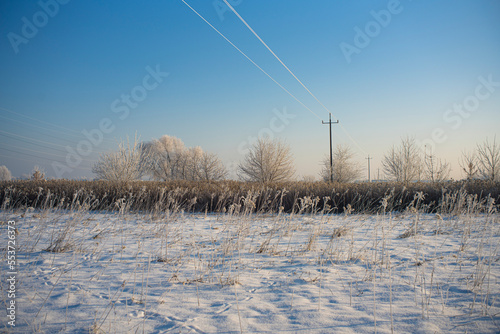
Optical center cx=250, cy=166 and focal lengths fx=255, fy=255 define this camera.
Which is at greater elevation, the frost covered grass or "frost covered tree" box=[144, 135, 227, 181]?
"frost covered tree" box=[144, 135, 227, 181]

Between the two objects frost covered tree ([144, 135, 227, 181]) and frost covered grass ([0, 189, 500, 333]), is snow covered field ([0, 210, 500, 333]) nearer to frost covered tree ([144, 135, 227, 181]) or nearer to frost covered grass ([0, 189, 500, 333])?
frost covered grass ([0, 189, 500, 333])

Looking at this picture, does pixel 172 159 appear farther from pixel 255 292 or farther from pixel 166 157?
pixel 255 292

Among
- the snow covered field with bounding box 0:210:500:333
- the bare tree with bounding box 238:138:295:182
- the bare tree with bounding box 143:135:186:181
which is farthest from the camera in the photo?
the bare tree with bounding box 143:135:186:181

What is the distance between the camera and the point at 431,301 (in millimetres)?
2447

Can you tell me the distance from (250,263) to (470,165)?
69.9ft

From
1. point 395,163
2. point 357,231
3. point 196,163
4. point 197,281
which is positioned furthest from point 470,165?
point 196,163

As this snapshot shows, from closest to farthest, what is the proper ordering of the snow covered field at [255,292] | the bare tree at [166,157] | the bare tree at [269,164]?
the snow covered field at [255,292], the bare tree at [269,164], the bare tree at [166,157]

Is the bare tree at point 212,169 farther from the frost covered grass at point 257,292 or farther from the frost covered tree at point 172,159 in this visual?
the frost covered grass at point 257,292

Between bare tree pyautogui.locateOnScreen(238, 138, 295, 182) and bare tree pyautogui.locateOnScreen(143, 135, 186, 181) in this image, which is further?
bare tree pyautogui.locateOnScreen(143, 135, 186, 181)

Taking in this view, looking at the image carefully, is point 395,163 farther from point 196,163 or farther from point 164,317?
point 164,317

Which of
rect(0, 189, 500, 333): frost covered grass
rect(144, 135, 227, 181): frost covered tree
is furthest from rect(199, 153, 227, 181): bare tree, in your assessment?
rect(0, 189, 500, 333): frost covered grass

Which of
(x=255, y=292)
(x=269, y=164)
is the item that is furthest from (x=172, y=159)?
(x=255, y=292)

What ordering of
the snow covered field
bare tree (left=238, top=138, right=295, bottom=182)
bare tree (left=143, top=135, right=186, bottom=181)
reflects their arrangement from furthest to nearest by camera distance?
bare tree (left=143, top=135, right=186, bottom=181)
bare tree (left=238, top=138, right=295, bottom=182)
the snow covered field

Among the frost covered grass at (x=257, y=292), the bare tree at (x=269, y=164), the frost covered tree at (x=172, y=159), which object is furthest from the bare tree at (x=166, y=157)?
the frost covered grass at (x=257, y=292)
